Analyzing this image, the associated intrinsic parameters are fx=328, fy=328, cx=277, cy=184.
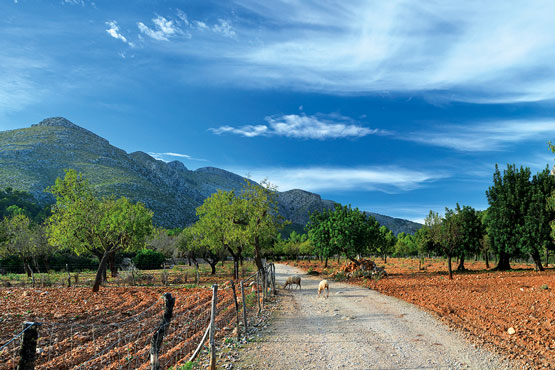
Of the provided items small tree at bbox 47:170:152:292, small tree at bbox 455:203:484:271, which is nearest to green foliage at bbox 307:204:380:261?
small tree at bbox 455:203:484:271

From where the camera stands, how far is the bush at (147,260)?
58.8 m

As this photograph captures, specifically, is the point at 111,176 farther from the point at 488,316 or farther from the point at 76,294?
the point at 488,316

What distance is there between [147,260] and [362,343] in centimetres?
5560

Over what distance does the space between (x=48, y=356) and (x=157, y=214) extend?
116289mm

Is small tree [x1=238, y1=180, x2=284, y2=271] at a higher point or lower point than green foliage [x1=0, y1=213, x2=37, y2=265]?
higher

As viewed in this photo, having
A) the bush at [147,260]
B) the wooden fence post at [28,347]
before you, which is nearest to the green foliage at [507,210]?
the wooden fence post at [28,347]

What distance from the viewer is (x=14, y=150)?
135875 mm

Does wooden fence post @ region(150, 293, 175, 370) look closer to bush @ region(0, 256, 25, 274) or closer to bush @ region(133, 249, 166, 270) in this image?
bush @ region(133, 249, 166, 270)

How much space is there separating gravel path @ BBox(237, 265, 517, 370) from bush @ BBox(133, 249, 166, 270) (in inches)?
1907

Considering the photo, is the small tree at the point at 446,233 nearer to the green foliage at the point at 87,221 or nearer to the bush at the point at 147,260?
the green foliage at the point at 87,221

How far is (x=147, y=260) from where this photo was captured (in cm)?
5956

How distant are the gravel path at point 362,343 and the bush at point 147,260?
48445mm

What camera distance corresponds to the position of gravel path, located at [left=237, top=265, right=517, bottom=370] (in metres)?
9.48

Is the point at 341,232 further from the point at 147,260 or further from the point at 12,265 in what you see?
the point at 12,265
